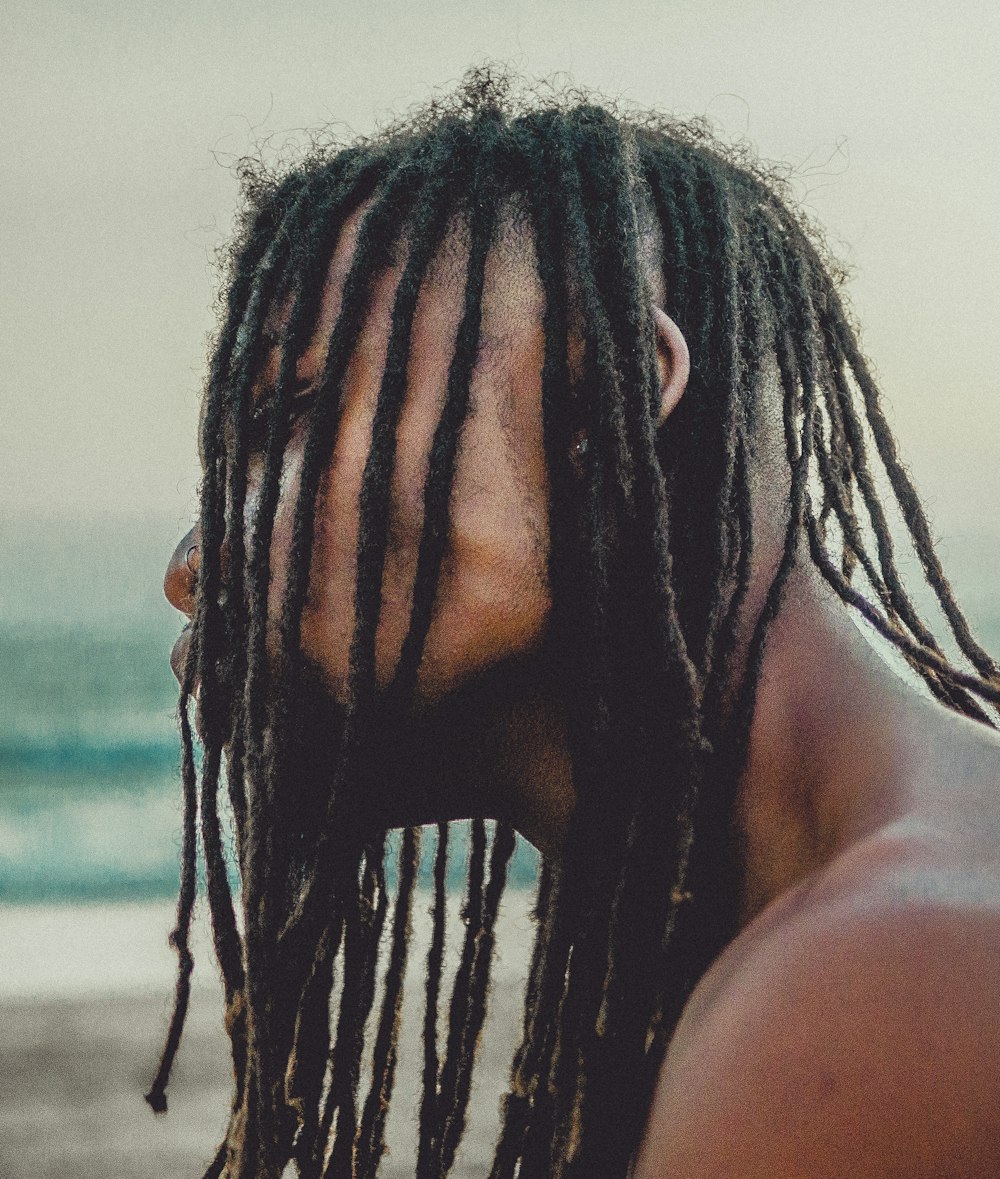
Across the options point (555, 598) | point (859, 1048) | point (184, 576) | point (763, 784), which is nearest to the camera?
point (859, 1048)

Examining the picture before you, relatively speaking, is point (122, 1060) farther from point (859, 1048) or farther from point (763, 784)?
point (859, 1048)

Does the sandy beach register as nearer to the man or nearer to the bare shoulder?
the man

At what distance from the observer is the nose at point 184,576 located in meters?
2.35

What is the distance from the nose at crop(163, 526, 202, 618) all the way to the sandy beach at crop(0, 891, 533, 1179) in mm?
1755

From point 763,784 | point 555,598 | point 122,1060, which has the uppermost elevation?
point 555,598

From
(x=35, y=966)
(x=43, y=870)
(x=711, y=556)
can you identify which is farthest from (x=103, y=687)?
(x=711, y=556)

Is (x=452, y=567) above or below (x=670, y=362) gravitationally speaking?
below

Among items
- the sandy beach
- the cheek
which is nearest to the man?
the cheek

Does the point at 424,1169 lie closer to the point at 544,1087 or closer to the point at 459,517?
the point at 544,1087

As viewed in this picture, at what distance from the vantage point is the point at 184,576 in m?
2.36

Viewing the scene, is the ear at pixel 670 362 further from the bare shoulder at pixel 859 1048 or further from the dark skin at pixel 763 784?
the bare shoulder at pixel 859 1048

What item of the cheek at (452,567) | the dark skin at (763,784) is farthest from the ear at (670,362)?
the cheek at (452,567)

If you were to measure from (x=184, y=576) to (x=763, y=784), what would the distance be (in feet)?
3.67

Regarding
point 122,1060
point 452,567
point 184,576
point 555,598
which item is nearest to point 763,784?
point 555,598
